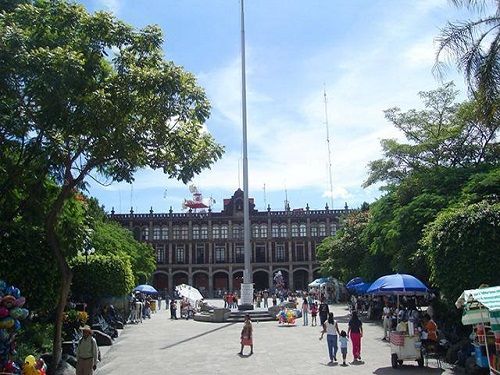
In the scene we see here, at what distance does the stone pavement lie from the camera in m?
13.2

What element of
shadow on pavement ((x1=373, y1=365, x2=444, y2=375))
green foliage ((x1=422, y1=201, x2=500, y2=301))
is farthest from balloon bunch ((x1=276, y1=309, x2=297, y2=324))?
shadow on pavement ((x1=373, y1=365, x2=444, y2=375))

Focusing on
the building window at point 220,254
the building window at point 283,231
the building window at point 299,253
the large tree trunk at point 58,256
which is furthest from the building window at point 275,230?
the large tree trunk at point 58,256

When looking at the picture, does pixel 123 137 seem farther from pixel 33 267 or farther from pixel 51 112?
pixel 33 267

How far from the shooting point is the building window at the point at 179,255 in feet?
230

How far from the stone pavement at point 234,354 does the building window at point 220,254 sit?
4634 centimetres

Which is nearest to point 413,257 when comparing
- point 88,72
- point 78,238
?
point 78,238

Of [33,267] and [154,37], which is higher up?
[154,37]

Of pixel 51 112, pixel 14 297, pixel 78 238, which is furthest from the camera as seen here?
pixel 78 238

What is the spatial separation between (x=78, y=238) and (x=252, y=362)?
562 cm

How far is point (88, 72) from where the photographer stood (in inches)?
424

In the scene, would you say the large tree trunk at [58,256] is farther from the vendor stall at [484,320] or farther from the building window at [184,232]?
the building window at [184,232]

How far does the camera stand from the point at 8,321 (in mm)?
9164

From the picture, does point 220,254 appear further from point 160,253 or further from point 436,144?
point 436,144

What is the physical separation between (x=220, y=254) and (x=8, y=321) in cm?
Answer: 6135
